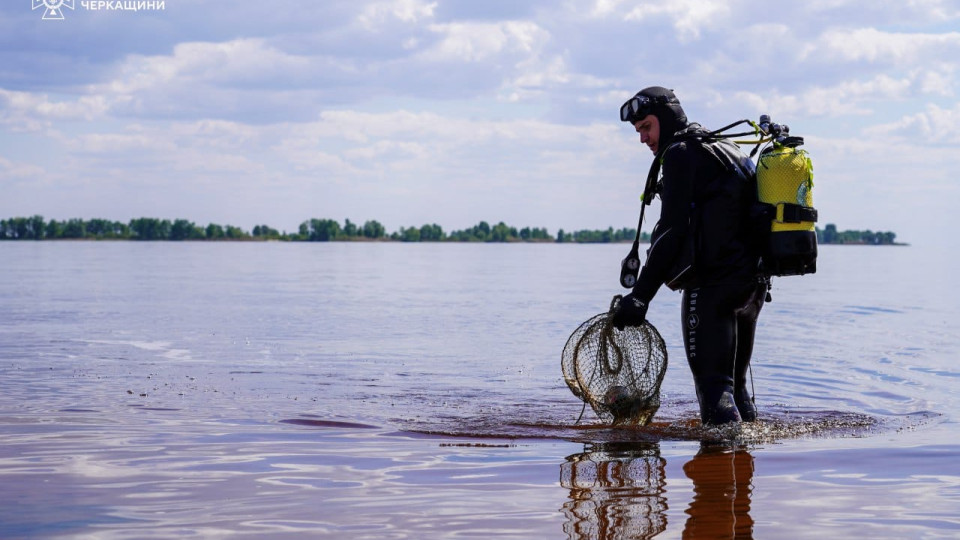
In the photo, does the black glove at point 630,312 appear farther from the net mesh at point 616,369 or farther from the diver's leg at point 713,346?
the net mesh at point 616,369

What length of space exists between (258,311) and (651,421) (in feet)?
45.3

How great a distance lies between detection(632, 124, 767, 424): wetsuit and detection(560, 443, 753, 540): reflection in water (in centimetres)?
53

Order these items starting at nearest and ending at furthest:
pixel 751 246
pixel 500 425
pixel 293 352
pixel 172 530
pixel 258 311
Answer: pixel 172 530 → pixel 751 246 → pixel 500 425 → pixel 293 352 → pixel 258 311

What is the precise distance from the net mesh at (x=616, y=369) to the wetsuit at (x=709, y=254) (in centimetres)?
106

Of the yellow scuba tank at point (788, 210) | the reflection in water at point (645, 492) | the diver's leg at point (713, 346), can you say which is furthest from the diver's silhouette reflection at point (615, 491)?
the yellow scuba tank at point (788, 210)

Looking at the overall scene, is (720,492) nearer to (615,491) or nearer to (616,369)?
(615,491)

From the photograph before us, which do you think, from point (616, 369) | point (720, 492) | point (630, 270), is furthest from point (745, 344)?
point (720, 492)

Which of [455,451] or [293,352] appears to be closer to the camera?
[455,451]

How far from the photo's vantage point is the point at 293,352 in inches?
557

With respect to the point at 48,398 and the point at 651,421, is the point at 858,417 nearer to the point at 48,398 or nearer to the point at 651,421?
the point at 651,421

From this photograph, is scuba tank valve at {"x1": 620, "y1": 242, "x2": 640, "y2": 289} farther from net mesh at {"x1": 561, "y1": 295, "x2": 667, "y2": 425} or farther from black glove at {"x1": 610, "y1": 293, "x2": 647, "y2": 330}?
net mesh at {"x1": 561, "y1": 295, "x2": 667, "y2": 425}

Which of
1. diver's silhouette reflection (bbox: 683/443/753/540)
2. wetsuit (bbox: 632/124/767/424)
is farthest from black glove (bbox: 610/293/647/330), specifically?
diver's silhouette reflection (bbox: 683/443/753/540)

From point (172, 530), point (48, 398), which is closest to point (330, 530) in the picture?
point (172, 530)

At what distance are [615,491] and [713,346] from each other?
5.14ft
